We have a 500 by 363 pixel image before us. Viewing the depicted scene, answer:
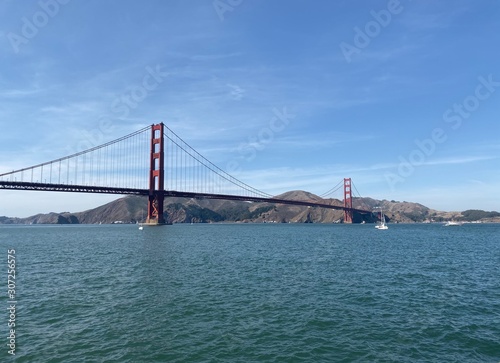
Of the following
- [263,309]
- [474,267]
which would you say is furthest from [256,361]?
[474,267]

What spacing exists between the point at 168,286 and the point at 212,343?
9.96m

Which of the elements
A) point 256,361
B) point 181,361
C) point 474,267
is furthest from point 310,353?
point 474,267

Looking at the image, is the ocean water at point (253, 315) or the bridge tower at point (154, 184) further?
the bridge tower at point (154, 184)

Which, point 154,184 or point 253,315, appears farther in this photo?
point 154,184

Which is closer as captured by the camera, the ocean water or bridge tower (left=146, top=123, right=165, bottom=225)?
the ocean water

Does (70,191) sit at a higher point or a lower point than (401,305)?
higher

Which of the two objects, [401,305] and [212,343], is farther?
[401,305]

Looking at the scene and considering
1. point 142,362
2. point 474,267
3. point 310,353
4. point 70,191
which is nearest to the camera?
point 142,362

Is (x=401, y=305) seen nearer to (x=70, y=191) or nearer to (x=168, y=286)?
(x=168, y=286)

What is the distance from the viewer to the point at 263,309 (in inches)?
658

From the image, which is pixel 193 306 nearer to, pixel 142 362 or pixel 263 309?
pixel 263 309

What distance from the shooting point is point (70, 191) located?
97750mm

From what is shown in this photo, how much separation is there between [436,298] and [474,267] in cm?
1501

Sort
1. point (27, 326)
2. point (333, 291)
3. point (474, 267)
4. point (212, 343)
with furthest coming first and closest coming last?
point (474, 267) → point (333, 291) → point (27, 326) → point (212, 343)
